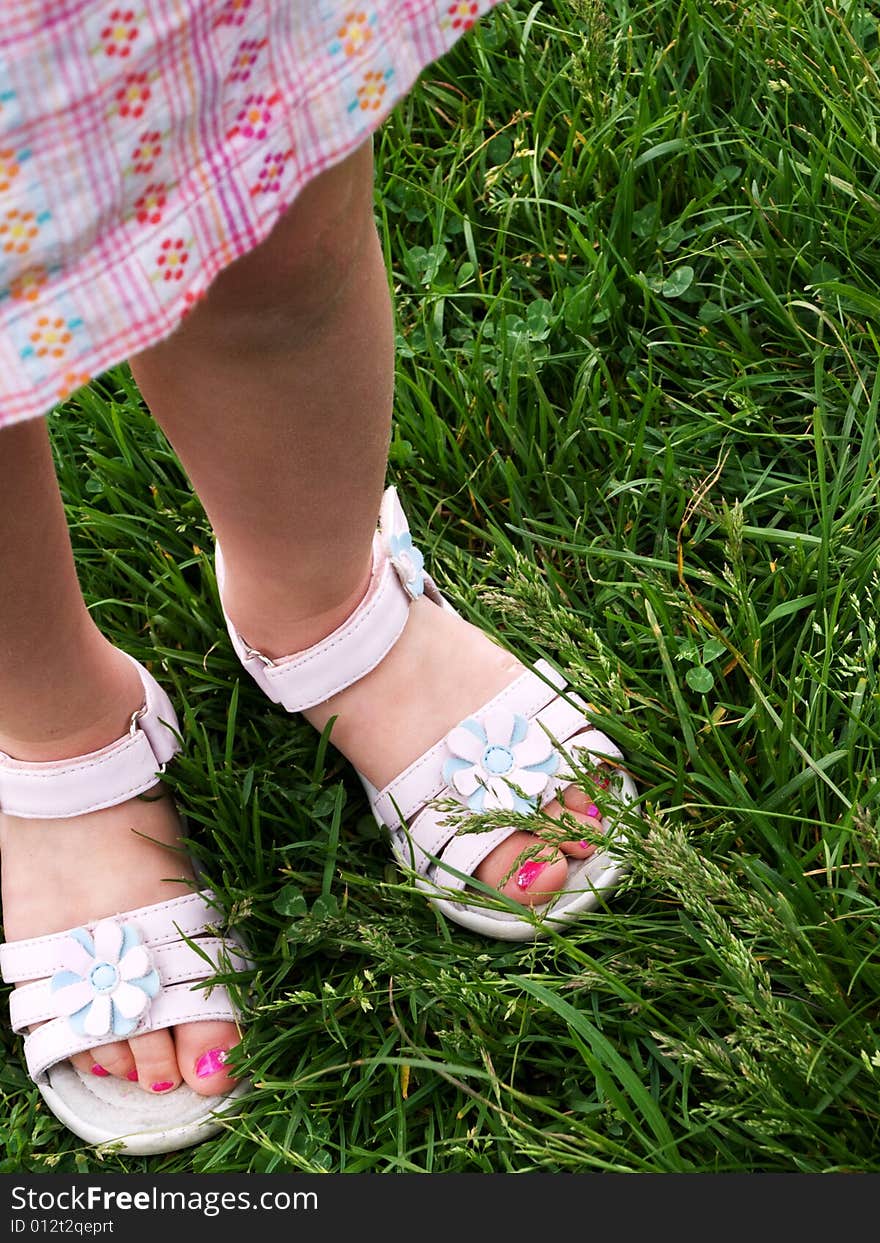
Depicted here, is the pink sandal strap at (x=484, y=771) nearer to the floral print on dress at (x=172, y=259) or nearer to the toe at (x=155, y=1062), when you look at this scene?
the toe at (x=155, y=1062)

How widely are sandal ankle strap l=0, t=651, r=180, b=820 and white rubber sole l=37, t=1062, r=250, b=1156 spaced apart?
0.31 meters

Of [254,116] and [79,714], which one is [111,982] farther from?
[254,116]

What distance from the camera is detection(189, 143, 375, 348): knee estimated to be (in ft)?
2.78

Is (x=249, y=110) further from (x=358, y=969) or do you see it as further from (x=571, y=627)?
(x=358, y=969)

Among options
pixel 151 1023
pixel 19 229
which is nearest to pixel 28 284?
pixel 19 229

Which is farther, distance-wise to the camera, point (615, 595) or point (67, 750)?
point (615, 595)

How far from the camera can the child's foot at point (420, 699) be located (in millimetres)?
1389

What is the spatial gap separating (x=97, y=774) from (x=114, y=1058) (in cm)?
34

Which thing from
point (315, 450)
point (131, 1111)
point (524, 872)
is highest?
point (315, 450)

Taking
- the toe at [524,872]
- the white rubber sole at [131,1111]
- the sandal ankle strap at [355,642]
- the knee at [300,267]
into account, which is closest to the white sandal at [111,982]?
the white rubber sole at [131,1111]

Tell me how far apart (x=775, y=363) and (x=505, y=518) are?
18.6 inches

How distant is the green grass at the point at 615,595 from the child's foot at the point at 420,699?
0.24 feet

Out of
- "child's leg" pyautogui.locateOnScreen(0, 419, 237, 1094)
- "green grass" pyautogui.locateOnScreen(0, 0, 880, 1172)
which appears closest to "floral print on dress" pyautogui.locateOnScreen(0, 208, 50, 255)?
"child's leg" pyautogui.locateOnScreen(0, 419, 237, 1094)

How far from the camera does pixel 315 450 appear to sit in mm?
1064
